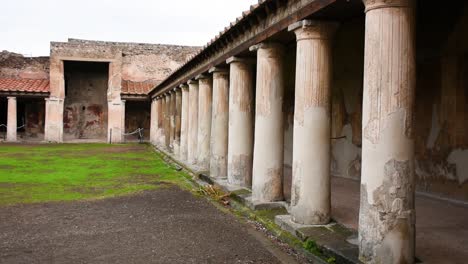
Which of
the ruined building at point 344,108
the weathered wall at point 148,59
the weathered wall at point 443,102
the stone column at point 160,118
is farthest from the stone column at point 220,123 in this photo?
the weathered wall at point 148,59

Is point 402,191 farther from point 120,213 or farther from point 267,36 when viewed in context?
point 120,213

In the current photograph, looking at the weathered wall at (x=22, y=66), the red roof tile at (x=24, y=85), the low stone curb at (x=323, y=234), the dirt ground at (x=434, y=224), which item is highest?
the weathered wall at (x=22, y=66)

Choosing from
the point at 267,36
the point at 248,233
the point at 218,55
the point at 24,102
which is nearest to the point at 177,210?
the point at 248,233

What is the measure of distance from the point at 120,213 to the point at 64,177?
5.02 meters

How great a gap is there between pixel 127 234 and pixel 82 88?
26.5 meters

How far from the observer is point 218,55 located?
34.3 ft

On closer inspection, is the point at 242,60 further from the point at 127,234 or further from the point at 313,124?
the point at 127,234

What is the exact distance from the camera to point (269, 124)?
24.5 ft

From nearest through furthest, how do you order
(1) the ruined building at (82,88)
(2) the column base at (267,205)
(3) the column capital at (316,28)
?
1. (3) the column capital at (316,28)
2. (2) the column base at (267,205)
3. (1) the ruined building at (82,88)

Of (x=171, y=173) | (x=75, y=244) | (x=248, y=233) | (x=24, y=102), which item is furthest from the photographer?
(x=24, y=102)

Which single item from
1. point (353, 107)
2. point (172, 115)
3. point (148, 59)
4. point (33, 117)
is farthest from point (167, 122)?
point (33, 117)

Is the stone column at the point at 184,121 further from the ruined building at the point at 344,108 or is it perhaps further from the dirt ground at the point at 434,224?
the dirt ground at the point at 434,224

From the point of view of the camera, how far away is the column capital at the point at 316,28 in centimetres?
570

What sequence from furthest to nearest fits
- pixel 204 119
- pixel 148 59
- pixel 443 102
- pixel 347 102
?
pixel 148 59 < pixel 204 119 < pixel 347 102 < pixel 443 102
